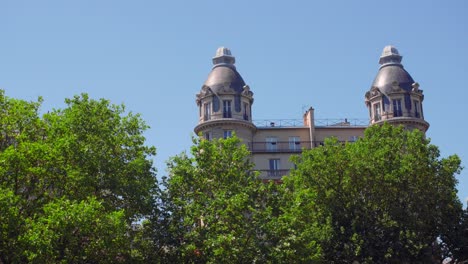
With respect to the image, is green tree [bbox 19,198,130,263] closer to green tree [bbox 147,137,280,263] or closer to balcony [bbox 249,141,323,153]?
green tree [bbox 147,137,280,263]

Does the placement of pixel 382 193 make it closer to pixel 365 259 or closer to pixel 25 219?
pixel 365 259

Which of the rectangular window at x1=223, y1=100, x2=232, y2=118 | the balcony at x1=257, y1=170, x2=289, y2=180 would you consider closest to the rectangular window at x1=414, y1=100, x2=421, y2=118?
the balcony at x1=257, y1=170, x2=289, y2=180

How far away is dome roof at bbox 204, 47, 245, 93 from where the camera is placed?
74.1 meters

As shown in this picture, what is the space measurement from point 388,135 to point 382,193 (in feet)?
15.9

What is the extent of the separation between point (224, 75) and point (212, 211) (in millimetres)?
40203

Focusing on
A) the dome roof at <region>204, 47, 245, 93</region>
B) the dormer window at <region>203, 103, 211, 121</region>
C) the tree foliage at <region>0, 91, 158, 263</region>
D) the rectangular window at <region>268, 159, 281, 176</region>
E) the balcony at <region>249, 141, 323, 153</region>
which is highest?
the dome roof at <region>204, 47, 245, 93</region>

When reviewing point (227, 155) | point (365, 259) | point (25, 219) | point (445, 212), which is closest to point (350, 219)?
point (365, 259)

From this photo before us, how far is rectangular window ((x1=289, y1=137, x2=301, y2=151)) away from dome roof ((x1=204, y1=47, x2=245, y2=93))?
8144 millimetres

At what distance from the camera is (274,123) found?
77625 millimetres

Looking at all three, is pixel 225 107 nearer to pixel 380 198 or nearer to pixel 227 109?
pixel 227 109

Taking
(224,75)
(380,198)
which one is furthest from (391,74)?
(380,198)

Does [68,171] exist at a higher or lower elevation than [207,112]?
lower

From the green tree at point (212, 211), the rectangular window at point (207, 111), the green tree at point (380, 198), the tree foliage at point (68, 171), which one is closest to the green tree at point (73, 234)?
the tree foliage at point (68, 171)

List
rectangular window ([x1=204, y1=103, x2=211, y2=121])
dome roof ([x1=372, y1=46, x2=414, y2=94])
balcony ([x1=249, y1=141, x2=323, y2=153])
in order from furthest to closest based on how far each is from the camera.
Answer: dome roof ([x1=372, y1=46, x2=414, y2=94])
balcony ([x1=249, y1=141, x2=323, y2=153])
rectangular window ([x1=204, y1=103, x2=211, y2=121])
